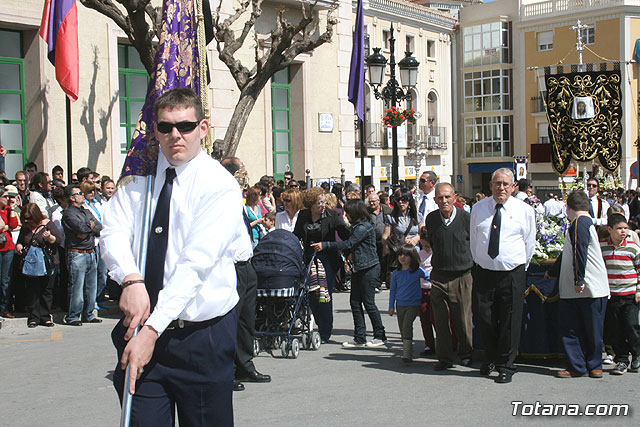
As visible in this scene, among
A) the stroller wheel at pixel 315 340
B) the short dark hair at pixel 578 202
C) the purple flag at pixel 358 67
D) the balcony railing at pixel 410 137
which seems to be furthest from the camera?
the balcony railing at pixel 410 137

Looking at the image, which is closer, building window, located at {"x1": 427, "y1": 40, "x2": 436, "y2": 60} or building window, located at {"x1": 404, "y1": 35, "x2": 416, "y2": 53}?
building window, located at {"x1": 404, "y1": 35, "x2": 416, "y2": 53}

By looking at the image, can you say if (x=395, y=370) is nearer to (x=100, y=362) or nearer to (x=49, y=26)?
(x=100, y=362)

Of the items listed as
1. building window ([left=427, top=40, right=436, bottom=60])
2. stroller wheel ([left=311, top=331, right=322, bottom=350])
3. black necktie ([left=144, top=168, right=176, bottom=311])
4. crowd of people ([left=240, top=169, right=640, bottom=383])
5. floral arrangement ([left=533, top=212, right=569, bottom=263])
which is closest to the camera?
black necktie ([left=144, top=168, right=176, bottom=311])

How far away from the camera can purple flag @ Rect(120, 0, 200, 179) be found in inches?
143

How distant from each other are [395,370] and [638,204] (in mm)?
17212

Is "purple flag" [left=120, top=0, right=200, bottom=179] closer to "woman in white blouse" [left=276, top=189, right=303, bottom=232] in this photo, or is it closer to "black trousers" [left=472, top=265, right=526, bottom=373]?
"black trousers" [left=472, top=265, right=526, bottom=373]

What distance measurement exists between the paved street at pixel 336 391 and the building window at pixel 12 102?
783 centimetres

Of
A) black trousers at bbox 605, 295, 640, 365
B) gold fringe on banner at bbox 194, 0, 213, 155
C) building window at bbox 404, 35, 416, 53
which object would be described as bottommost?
black trousers at bbox 605, 295, 640, 365

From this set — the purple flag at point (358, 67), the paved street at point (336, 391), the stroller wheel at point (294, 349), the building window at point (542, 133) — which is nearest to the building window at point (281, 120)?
the purple flag at point (358, 67)

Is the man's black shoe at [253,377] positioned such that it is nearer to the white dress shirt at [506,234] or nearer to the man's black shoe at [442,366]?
the man's black shoe at [442,366]

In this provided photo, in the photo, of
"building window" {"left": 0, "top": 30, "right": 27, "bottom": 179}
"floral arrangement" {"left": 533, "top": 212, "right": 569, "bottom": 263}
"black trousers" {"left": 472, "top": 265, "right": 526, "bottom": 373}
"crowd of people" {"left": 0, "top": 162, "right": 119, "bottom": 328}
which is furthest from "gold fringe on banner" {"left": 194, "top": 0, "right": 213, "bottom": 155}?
"building window" {"left": 0, "top": 30, "right": 27, "bottom": 179}

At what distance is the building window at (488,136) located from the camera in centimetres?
5484

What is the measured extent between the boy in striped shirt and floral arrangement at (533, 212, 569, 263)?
495mm

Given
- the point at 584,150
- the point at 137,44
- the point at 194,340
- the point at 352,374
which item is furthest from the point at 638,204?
the point at 194,340
